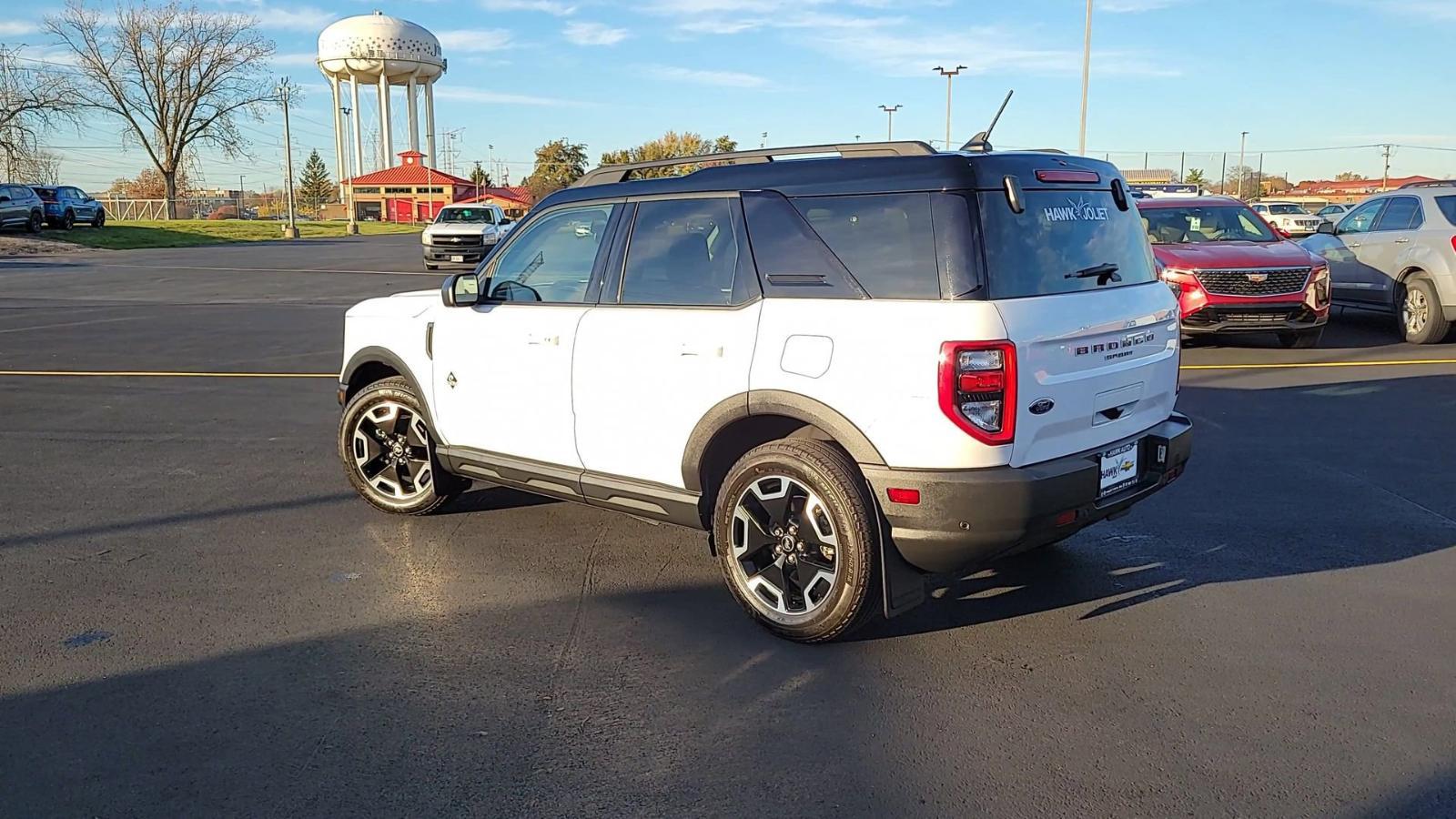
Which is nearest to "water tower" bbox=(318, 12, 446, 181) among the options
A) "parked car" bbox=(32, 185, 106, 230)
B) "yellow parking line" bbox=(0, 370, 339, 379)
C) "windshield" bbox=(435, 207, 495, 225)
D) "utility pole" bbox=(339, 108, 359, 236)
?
"utility pole" bbox=(339, 108, 359, 236)

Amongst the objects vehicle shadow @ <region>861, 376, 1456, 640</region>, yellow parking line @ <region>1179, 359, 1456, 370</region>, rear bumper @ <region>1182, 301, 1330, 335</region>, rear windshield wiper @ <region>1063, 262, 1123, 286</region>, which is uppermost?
rear windshield wiper @ <region>1063, 262, 1123, 286</region>

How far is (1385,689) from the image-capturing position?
12.7 feet

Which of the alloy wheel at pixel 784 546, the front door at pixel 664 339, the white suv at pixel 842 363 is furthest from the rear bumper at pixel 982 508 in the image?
the front door at pixel 664 339

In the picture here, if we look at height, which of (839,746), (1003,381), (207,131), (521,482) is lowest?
(839,746)

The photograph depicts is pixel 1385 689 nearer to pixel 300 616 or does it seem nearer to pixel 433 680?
pixel 433 680

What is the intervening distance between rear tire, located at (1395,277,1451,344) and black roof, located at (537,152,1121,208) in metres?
9.82

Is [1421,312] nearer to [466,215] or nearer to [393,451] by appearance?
[393,451]

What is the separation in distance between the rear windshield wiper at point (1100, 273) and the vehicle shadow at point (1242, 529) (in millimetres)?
1424

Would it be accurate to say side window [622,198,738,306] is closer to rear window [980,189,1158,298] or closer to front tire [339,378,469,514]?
rear window [980,189,1158,298]

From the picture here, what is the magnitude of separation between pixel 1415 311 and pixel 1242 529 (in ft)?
29.3

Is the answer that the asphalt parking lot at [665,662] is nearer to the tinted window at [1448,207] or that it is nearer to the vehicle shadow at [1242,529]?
the vehicle shadow at [1242,529]

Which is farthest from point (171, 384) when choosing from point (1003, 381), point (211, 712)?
point (1003, 381)

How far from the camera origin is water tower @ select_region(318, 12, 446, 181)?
315 feet

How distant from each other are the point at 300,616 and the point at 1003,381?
309 centimetres
